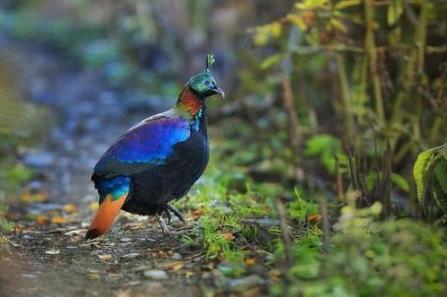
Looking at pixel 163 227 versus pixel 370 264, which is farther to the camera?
pixel 163 227

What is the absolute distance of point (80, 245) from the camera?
435cm

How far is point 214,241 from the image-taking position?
152 inches

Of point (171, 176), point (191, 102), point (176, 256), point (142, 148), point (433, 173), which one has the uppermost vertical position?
point (191, 102)

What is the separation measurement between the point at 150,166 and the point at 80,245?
2.03 feet

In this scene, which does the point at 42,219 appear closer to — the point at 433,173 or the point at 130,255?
the point at 130,255

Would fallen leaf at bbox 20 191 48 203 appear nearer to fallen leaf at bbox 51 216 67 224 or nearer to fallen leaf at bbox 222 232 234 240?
fallen leaf at bbox 51 216 67 224

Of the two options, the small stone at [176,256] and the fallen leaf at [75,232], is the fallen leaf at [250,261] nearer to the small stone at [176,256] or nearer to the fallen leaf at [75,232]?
the small stone at [176,256]

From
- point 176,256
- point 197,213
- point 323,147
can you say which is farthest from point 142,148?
point 323,147

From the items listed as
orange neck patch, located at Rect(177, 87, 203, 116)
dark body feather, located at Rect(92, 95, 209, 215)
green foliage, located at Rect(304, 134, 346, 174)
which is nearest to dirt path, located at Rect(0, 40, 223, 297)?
dark body feather, located at Rect(92, 95, 209, 215)

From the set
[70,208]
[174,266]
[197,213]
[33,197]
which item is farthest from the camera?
[33,197]

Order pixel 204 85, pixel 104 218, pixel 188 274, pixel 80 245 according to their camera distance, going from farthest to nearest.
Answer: pixel 204 85, pixel 80 245, pixel 104 218, pixel 188 274

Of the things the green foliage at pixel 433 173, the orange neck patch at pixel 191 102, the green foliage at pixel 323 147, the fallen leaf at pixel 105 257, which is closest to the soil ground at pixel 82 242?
the fallen leaf at pixel 105 257

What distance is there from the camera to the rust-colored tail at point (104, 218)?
404 cm

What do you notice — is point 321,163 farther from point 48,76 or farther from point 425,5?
point 48,76
